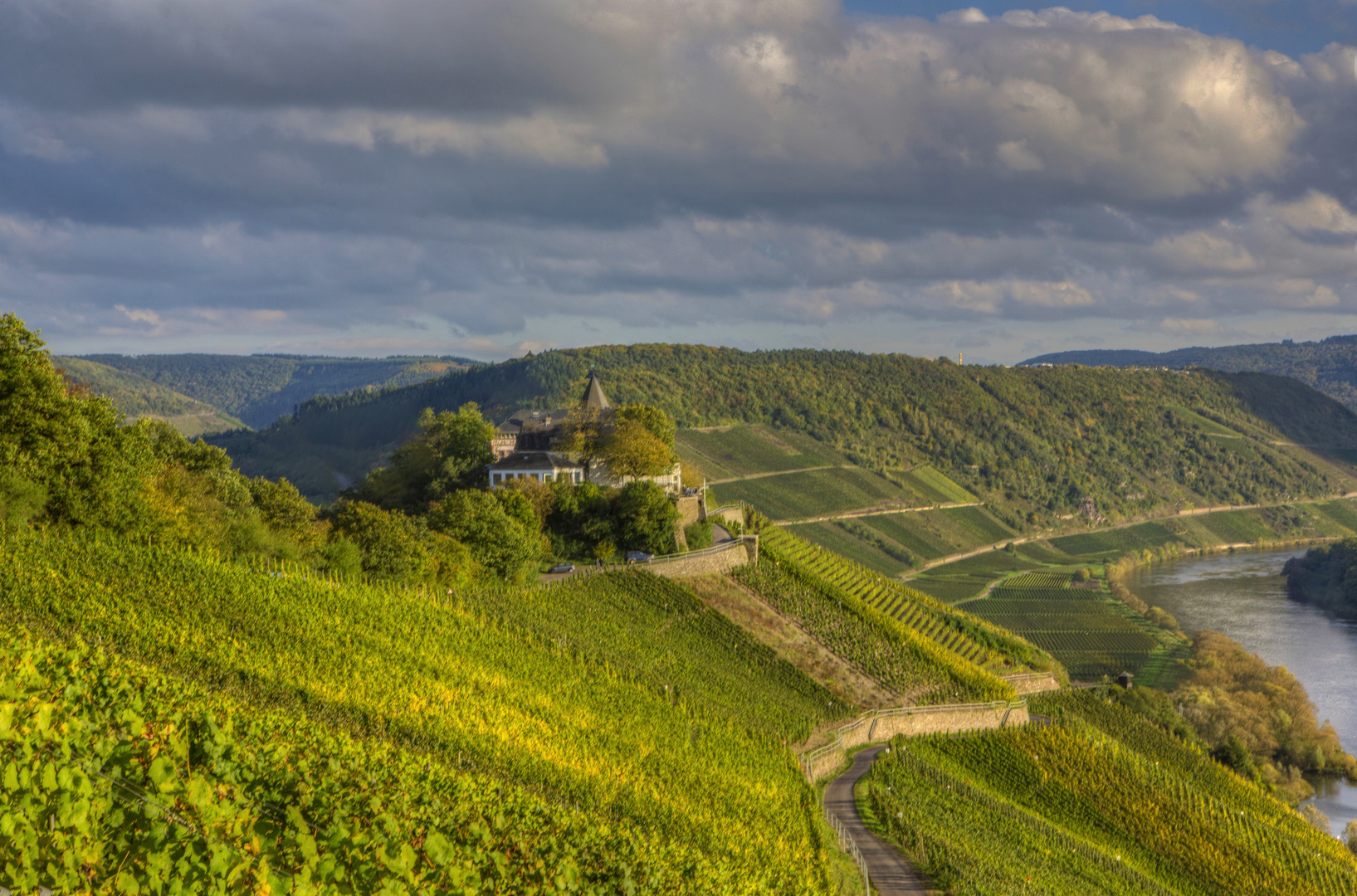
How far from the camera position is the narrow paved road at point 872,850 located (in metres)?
30.0

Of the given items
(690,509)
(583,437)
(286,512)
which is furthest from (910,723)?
(286,512)

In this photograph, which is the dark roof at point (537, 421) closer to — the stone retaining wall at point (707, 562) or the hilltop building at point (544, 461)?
the hilltop building at point (544, 461)

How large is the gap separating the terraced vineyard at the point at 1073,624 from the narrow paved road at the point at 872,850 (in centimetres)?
6006

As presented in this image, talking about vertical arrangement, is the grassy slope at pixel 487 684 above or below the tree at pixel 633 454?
below

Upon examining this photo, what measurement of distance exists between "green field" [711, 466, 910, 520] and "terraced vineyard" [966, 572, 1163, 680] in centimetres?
3029

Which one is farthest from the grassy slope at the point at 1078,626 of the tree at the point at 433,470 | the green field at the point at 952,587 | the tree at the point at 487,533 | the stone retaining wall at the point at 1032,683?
the tree at the point at 487,533

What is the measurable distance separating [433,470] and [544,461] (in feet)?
27.0

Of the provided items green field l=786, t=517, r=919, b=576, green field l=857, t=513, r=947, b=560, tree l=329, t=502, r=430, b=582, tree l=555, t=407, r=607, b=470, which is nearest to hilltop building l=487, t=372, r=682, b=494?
tree l=555, t=407, r=607, b=470

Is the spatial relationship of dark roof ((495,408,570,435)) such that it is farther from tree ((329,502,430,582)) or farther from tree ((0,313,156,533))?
tree ((0,313,156,533))

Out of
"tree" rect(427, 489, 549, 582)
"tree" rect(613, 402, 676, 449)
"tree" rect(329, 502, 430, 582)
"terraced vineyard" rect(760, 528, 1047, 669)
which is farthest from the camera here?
"terraced vineyard" rect(760, 528, 1047, 669)

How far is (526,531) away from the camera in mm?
56875

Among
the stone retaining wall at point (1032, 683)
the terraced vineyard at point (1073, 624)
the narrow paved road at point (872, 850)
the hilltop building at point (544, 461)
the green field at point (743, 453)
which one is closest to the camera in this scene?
the narrow paved road at point (872, 850)

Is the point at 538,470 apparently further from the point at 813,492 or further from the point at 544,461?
the point at 813,492

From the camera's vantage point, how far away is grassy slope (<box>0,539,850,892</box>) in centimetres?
2652
